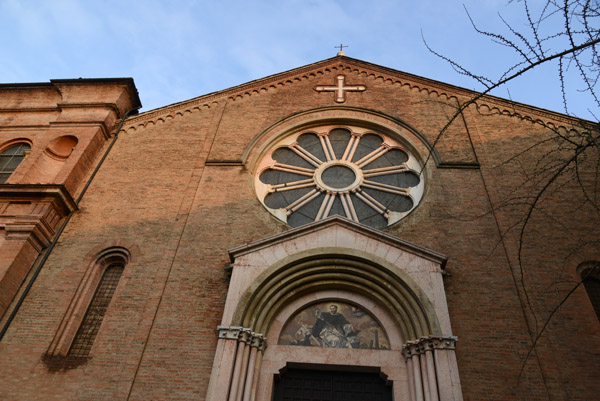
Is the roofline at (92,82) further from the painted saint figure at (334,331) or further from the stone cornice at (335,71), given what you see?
the painted saint figure at (334,331)

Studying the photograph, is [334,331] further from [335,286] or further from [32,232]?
[32,232]

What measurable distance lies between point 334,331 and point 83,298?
15.7 ft

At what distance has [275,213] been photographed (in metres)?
10.6

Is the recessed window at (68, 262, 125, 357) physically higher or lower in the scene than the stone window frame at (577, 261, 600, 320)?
lower

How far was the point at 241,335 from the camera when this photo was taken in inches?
302

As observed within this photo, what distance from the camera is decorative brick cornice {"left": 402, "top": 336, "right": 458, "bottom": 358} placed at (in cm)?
740

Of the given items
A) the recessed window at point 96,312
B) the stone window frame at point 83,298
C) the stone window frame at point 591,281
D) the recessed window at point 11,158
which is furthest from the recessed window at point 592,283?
the recessed window at point 11,158

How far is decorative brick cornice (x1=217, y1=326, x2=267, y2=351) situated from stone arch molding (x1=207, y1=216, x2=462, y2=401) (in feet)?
0.05

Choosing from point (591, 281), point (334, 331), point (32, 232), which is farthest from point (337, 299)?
point (32, 232)

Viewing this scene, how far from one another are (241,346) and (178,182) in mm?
4707

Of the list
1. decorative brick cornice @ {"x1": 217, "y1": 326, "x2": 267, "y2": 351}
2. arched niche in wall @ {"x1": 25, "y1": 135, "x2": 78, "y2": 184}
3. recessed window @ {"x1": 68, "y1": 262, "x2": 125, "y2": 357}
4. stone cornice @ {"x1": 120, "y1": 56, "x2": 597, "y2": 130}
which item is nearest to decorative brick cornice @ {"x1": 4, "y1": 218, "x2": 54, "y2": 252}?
recessed window @ {"x1": 68, "y1": 262, "x2": 125, "y2": 357}

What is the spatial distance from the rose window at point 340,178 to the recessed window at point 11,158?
20.3ft

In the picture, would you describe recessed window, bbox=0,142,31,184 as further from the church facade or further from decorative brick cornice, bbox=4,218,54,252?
decorative brick cornice, bbox=4,218,54,252

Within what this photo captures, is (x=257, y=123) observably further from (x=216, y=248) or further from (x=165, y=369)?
(x=165, y=369)
